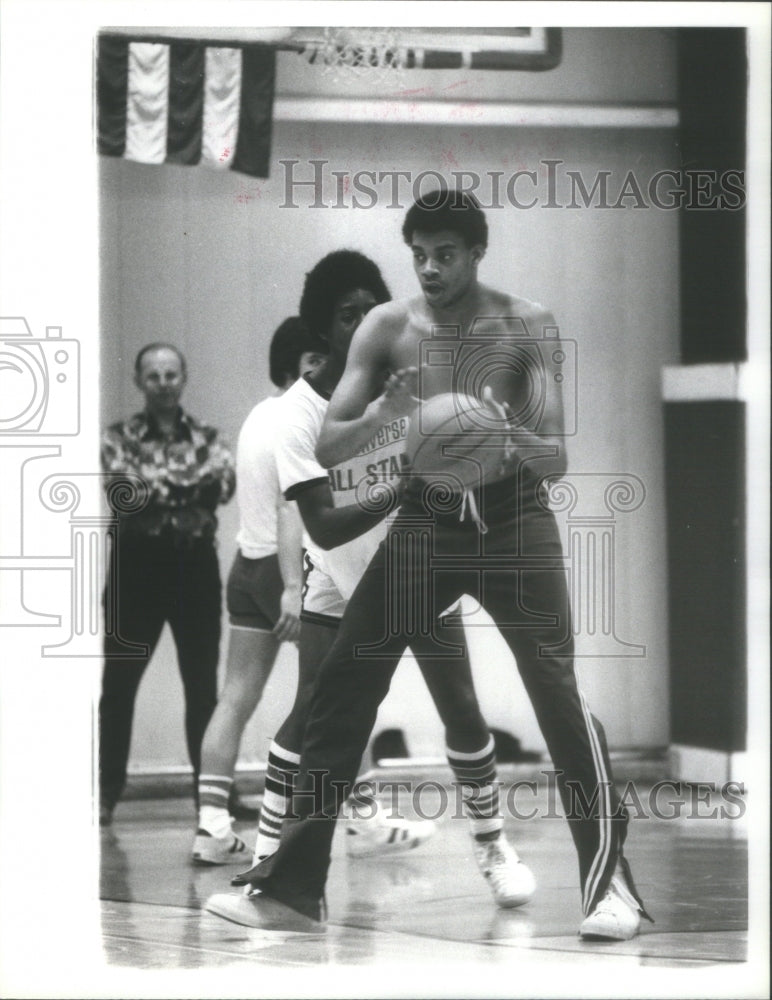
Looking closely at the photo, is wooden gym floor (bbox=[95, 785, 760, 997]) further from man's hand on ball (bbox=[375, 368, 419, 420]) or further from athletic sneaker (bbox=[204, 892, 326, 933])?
man's hand on ball (bbox=[375, 368, 419, 420])

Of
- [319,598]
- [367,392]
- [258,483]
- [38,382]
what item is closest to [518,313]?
[367,392]

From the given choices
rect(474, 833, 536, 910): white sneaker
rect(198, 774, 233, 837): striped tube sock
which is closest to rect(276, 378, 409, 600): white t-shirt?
rect(198, 774, 233, 837): striped tube sock

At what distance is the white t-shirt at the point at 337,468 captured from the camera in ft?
20.7

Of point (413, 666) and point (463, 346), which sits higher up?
point (463, 346)

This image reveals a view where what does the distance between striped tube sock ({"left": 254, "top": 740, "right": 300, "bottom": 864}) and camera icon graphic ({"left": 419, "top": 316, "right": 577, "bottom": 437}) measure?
1.20 m

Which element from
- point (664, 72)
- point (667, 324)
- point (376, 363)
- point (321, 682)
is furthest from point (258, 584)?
point (664, 72)

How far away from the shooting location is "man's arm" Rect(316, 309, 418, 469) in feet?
20.7

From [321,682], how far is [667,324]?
1660 millimetres

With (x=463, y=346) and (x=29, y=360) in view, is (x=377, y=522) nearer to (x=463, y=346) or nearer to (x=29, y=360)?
(x=463, y=346)

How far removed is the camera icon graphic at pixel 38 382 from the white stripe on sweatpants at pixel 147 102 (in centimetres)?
62

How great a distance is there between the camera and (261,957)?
6215mm

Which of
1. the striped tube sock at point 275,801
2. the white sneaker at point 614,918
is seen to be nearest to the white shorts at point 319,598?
the striped tube sock at point 275,801

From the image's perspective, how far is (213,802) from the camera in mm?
6703

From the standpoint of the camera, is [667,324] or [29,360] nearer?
[29,360]
